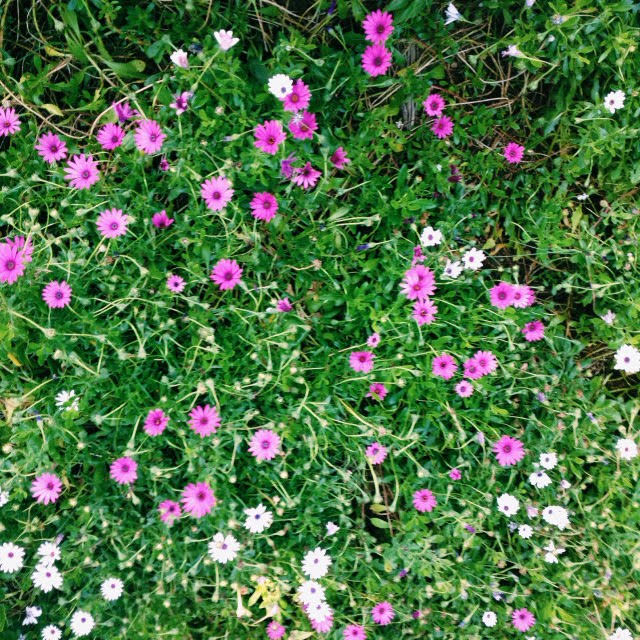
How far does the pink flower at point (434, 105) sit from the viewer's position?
6.69ft

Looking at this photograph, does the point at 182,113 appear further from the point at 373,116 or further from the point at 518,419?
the point at 518,419

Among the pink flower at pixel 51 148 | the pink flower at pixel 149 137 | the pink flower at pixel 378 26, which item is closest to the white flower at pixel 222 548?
the pink flower at pixel 149 137

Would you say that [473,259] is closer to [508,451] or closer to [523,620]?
[508,451]

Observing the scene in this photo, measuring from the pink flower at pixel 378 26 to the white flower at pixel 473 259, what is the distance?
33.9 inches

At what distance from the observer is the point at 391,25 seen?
194 centimetres

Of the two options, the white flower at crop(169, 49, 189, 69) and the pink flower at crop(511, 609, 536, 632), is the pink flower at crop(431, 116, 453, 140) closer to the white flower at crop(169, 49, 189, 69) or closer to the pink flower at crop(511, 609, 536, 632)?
the white flower at crop(169, 49, 189, 69)

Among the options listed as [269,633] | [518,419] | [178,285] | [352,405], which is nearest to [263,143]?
[178,285]

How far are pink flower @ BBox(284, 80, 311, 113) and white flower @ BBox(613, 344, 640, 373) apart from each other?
64.0 inches

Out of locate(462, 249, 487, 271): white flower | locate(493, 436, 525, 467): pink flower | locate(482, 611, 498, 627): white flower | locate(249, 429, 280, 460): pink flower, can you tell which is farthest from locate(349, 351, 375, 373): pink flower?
locate(482, 611, 498, 627): white flower

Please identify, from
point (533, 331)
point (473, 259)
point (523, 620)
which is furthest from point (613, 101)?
point (523, 620)

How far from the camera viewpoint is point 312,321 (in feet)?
6.68

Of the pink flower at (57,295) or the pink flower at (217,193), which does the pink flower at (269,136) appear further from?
the pink flower at (57,295)

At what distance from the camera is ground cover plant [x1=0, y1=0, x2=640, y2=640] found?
1.87 metres

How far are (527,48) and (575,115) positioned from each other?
0.37 meters
